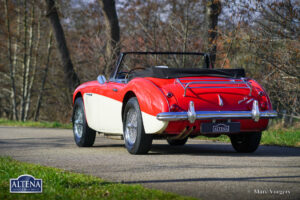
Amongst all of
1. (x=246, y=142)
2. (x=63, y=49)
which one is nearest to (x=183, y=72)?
(x=246, y=142)

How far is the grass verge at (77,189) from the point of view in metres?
4.38

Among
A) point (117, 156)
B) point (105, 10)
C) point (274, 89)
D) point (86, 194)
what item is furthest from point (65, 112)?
point (86, 194)

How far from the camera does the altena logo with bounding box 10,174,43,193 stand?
15.5 feet

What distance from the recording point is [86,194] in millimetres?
4477

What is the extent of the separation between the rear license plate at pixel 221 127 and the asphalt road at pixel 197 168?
0.37m

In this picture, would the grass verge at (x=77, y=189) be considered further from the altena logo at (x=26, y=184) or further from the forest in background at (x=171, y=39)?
the forest in background at (x=171, y=39)

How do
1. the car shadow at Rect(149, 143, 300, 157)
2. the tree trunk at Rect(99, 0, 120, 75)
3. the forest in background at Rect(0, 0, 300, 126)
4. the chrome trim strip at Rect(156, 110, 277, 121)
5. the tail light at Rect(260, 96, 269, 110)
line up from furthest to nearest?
the tree trunk at Rect(99, 0, 120, 75) < the forest in background at Rect(0, 0, 300, 126) < the car shadow at Rect(149, 143, 300, 157) < the tail light at Rect(260, 96, 269, 110) < the chrome trim strip at Rect(156, 110, 277, 121)

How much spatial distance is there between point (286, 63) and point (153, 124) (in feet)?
18.0

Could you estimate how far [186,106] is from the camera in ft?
23.3

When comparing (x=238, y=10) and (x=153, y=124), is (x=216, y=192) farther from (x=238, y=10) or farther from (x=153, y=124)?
(x=238, y=10)

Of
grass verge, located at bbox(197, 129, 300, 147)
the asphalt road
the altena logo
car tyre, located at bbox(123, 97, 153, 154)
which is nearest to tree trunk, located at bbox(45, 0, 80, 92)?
grass verge, located at bbox(197, 129, 300, 147)

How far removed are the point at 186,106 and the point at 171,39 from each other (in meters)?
10.2

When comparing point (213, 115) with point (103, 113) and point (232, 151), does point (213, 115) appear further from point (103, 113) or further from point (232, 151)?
point (103, 113)

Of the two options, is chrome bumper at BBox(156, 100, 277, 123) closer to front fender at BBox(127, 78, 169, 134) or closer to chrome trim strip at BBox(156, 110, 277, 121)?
chrome trim strip at BBox(156, 110, 277, 121)
